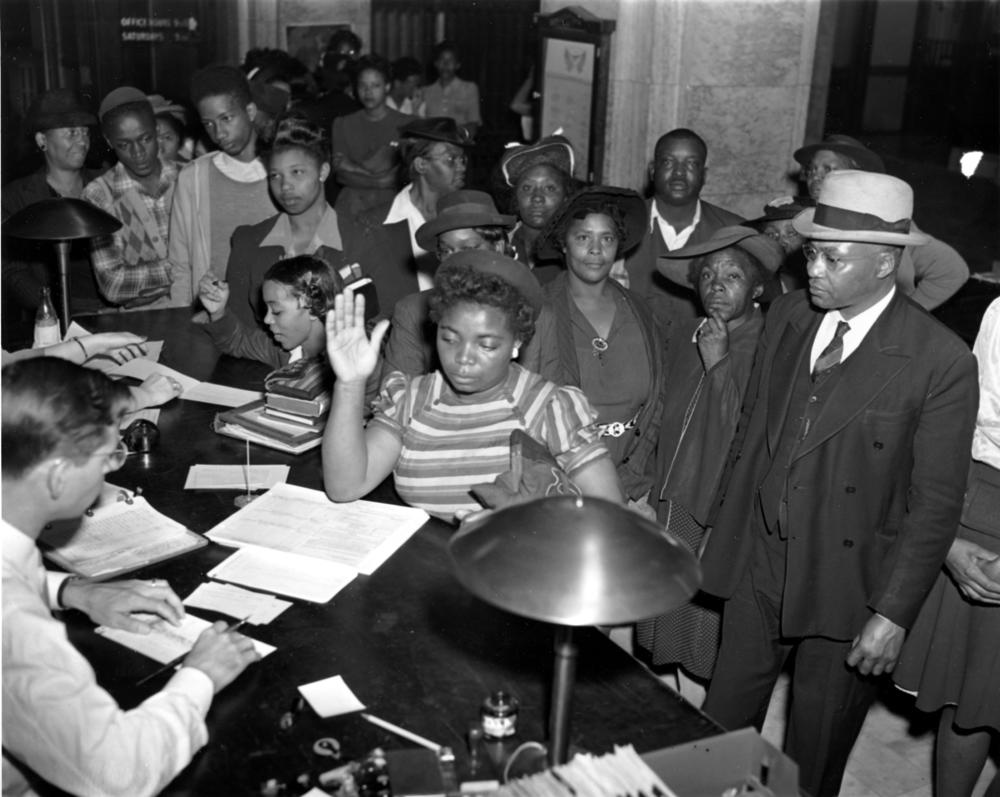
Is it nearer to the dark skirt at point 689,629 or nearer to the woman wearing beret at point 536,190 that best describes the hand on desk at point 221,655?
the dark skirt at point 689,629

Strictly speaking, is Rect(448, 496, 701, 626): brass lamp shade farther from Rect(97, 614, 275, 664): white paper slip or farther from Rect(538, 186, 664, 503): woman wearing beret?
Rect(538, 186, 664, 503): woman wearing beret

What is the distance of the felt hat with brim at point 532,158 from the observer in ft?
17.3

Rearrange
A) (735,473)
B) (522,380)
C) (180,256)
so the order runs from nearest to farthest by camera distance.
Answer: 1. (522,380)
2. (735,473)
3. (180,256)

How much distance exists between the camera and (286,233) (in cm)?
518

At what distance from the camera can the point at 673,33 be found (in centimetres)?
686

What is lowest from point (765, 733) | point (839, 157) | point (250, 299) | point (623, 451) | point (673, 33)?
point (765, 733)

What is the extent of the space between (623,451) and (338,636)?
6.17 ft

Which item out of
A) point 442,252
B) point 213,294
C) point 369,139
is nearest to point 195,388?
point 213,294

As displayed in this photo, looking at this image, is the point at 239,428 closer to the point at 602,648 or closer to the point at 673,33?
the point at 602,648

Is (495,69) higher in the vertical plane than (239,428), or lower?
higher

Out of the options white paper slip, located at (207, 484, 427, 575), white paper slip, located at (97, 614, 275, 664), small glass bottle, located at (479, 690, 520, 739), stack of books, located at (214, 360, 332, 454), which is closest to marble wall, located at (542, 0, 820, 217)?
stack of books, located at (214, 360, 332, 454)

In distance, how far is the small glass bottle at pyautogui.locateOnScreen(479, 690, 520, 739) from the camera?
2.39 m

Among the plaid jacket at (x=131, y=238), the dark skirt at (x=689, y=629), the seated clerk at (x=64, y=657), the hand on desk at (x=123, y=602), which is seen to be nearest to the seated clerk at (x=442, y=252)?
the dark skirt at (x=689, y=629)

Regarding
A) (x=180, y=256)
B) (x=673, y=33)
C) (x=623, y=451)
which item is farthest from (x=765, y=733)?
(x=673, y=33)
